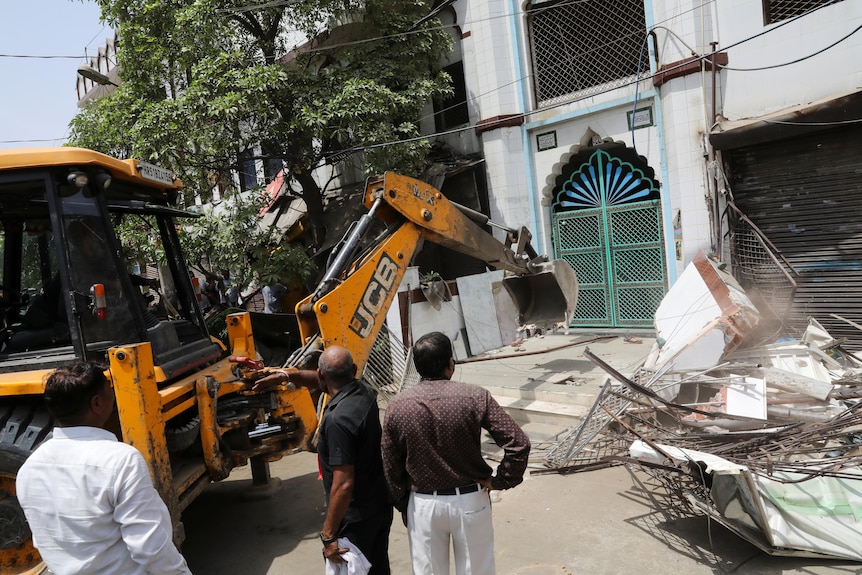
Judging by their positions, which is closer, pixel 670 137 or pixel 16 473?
pixel 16 473

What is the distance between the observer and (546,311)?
7469 mm

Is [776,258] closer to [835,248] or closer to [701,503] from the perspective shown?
[835,248]

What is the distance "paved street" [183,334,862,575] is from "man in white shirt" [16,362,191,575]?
233cm

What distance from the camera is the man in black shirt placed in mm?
2799

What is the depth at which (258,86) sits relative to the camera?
353 inches

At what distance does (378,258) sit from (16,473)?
9.19ft

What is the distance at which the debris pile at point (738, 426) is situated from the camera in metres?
3.58

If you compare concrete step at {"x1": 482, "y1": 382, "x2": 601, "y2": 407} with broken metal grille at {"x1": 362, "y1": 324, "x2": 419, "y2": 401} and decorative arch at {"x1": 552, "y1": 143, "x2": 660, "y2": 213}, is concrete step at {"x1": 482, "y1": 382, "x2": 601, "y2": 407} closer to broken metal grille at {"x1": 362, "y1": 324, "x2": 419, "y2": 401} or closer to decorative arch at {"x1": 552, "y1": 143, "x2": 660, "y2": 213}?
broken metal grille at {"x1": 362, "y1": 324, "x2": 419, "y2": 401}

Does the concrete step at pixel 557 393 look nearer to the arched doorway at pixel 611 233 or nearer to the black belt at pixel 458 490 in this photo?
the arched doorway at pixel 611 233

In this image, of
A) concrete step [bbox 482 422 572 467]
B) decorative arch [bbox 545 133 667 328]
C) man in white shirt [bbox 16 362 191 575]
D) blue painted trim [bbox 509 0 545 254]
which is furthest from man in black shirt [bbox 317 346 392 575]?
blue painted trim [bbox 509 0 545 254]

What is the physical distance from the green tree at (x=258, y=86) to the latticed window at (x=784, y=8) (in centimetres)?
504

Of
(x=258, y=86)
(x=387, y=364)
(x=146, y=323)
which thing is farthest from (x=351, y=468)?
(x=258, y=86)

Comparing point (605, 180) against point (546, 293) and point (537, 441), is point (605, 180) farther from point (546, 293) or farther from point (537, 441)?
point (537, 441)

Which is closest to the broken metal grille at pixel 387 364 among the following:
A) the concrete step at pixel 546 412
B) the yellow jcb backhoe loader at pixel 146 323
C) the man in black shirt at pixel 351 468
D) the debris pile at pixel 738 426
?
the concrete step at pixel 546 412
